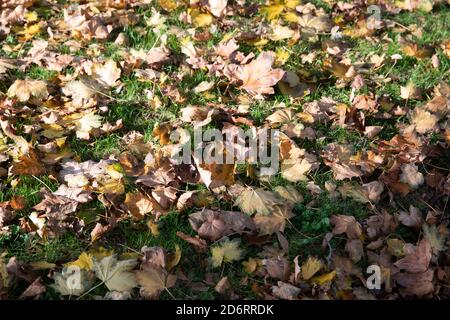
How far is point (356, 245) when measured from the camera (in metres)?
2.36

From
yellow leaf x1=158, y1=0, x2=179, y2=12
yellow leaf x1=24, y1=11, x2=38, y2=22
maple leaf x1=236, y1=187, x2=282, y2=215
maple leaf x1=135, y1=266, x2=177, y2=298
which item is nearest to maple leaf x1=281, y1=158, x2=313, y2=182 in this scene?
maple leaf x1=236, y1=187, x2=282, y2=215

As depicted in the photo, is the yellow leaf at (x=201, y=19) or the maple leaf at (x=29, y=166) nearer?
the maple leaf at (x=29, y=166)

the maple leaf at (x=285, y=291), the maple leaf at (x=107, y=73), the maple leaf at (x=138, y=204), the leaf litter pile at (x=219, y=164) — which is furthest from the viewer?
the maple leaf at (x=107, y=73)

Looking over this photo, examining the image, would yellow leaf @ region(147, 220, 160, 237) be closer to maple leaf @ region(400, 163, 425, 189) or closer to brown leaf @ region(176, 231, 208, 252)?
brown leaf @ region(176, 231, 208, 252)

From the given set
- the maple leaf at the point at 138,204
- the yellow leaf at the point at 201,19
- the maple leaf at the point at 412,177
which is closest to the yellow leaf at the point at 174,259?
the maple leaf at the point at 138,204

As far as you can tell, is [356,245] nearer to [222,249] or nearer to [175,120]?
[222,249]

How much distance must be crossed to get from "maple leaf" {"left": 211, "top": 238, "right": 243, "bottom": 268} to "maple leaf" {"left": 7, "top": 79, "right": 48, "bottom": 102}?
1529 millimetres

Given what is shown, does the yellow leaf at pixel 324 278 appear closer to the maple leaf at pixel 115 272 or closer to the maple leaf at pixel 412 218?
the maple leaf at pixel 412 218

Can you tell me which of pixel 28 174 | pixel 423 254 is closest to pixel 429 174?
pixel 423 254

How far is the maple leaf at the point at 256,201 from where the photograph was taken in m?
2.48

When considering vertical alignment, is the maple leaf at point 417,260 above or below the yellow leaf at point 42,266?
below

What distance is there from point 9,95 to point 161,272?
64.3 inches

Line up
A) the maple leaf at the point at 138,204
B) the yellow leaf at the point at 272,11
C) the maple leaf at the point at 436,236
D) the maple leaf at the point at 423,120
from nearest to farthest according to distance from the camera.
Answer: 1. the maple leaf at the point at 436,236
2. the maple leaf at the point at 138,204
3. the maple leaf at the point at 423,120
4. the yellow leaf at the point at 272,11
